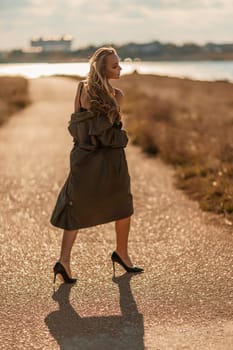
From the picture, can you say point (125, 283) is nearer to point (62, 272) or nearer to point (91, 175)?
point (62, 272)

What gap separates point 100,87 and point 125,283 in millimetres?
1553

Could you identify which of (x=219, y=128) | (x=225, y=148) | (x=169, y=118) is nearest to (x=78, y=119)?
(x=225, y=148)

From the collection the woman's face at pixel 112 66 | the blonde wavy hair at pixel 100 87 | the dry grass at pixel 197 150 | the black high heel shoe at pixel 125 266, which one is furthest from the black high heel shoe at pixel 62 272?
the dry grass at pixel 197 150

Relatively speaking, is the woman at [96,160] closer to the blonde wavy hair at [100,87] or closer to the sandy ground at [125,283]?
the blonde wavy hair at [100,87]

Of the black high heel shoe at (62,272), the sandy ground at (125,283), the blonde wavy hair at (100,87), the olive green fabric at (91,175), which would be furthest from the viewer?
the black high heel shoe at (62,272)

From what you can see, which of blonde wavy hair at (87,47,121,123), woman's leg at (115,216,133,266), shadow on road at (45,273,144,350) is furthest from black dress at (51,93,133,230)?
shadow on road at (45,273,144,350)

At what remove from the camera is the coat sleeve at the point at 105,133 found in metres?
5.57

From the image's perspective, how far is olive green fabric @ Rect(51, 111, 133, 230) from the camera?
5.65 metres

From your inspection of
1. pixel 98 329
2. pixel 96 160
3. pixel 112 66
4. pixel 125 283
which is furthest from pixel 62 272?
pixel 112 66

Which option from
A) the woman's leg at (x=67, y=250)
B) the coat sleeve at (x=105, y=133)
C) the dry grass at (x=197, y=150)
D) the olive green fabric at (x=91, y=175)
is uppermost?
the coat sleeve at (x=105, y=133)

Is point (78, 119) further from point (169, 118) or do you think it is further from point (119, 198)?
point (169, 118)

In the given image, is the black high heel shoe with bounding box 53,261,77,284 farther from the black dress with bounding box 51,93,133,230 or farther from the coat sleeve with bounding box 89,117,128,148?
the coat sleeve with bounding box 89,117,128,148

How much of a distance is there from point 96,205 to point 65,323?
3.80 feet

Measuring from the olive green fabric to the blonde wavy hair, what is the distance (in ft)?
0.36
